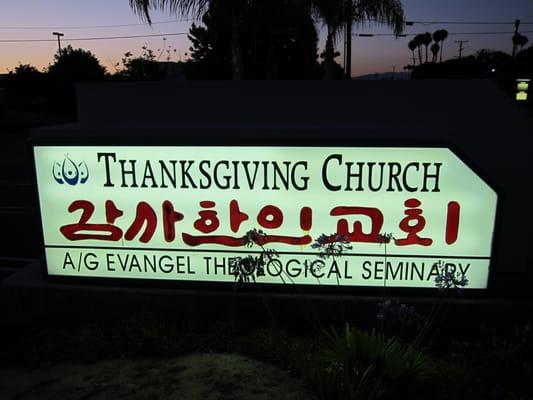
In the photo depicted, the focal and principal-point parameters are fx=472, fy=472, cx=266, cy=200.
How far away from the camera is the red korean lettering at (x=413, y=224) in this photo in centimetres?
389

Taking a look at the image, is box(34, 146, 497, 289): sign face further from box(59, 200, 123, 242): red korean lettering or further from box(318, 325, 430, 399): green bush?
box(318, 325, 430, 399): green bush

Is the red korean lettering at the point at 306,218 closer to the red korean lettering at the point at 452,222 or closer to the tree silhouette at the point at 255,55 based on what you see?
the red korean lettering at the point at 452,222

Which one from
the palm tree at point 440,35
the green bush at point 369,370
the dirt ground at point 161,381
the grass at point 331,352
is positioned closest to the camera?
the green bush at point 369,370

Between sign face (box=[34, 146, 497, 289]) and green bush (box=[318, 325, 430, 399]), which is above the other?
sign face (box=[34, 146, 497, 289])

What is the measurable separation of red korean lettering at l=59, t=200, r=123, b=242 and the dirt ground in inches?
42.8

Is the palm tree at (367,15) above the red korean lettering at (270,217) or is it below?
above

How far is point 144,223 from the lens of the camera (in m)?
4.15

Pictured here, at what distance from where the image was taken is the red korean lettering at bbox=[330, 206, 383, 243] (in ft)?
12.9

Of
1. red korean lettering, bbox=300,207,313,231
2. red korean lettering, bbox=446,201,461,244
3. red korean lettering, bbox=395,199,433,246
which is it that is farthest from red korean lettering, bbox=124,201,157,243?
red korean lettering, bbox=446,201,461,244

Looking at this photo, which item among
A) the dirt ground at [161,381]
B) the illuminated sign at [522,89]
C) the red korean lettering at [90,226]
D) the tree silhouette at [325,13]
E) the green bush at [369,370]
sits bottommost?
the dirt ground at [161,381]

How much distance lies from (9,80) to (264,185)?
6014cm

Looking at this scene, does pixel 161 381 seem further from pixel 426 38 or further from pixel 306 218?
pixel 426 38

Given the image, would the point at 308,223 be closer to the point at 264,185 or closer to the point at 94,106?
the point at 264,185

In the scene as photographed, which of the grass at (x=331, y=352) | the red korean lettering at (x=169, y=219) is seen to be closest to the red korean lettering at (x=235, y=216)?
the red korean lettering at (x=169, y=219)
